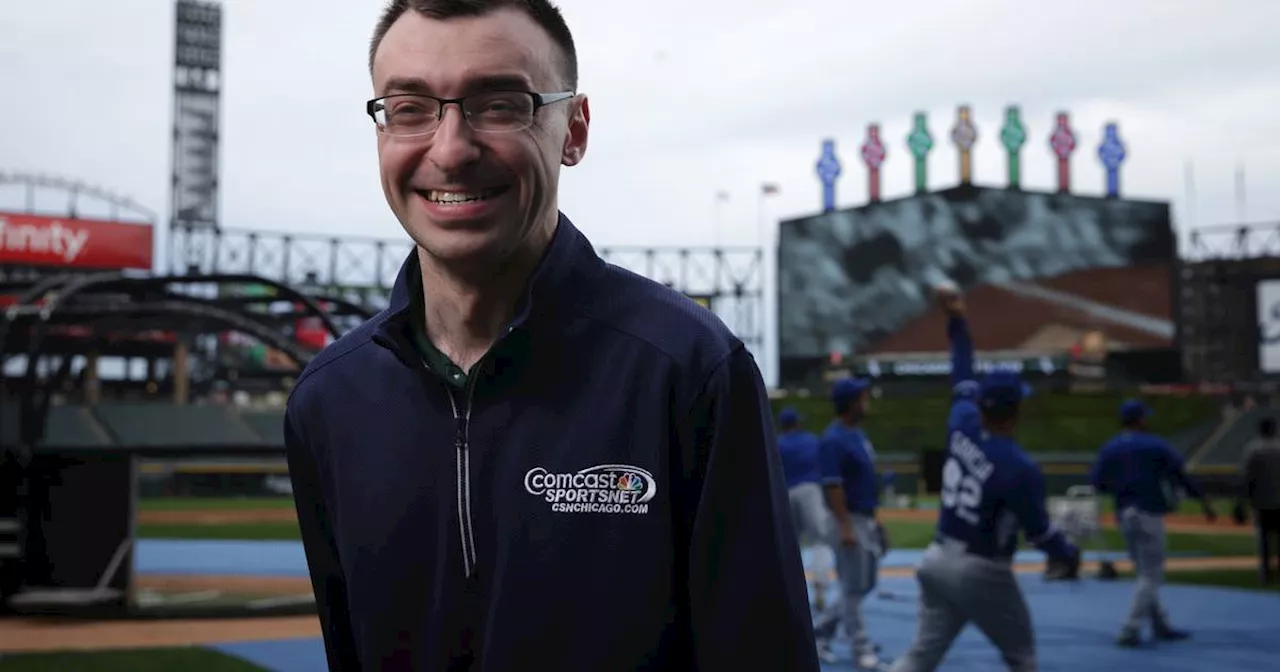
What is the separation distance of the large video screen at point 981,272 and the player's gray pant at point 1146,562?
38.2 meters

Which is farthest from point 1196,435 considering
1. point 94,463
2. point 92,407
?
point 94,463

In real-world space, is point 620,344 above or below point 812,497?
above

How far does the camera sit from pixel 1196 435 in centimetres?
4450

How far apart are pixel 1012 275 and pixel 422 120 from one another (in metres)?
51.2

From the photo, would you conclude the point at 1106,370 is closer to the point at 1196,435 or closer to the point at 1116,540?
the point at 1196,435

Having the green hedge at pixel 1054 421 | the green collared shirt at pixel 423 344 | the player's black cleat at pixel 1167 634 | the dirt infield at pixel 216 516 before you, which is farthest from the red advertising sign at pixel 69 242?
the green collared shirt at pixel 423 344

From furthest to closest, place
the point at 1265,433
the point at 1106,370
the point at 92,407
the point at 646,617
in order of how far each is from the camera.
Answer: the point at 1106,370, the point at 92,407, the point at 1265,433, the point at 646,617

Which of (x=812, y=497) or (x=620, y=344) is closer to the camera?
(x=620, y=344)

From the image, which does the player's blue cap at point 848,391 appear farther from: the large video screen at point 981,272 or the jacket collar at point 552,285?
the large video screen at point 981,272

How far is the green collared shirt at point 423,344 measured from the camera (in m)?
1.94

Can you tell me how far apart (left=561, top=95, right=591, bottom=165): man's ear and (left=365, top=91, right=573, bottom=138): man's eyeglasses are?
0.11 m

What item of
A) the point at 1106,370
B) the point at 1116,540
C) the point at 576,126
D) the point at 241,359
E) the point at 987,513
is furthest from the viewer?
the point at 241,359

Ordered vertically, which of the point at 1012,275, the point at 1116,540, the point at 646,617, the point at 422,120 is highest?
the point at 1012,275

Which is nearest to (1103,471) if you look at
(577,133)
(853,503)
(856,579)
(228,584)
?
(853,503)
